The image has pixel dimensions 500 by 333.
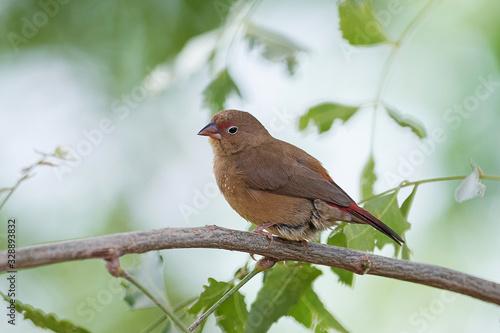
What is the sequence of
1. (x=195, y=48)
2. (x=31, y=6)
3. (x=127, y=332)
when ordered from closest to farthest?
(x=195, y=48)
(x=127, y=332)
(x=31, y=6)

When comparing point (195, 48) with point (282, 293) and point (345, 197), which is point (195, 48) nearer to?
point (345, 197)

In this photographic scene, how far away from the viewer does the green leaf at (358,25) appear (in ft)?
11.5

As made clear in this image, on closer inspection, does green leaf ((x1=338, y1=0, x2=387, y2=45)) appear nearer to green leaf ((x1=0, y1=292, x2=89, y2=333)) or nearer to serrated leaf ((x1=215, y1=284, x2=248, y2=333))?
serrated leaf ((x1=215, y1=284, x2=248, y2=333))

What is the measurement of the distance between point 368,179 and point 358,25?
35.7 inches

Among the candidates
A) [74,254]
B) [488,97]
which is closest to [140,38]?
[488,97]

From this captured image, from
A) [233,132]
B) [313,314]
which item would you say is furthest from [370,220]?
[233,132]

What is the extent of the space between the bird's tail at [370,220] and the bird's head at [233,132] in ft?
3.29

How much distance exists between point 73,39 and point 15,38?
2.04ft

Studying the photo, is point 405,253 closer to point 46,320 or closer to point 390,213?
point 390,213

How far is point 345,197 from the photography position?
331cm

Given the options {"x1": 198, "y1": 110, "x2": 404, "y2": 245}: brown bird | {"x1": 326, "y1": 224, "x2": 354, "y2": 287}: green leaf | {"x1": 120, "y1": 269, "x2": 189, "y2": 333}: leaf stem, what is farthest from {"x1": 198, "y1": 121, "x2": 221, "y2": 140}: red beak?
{"x1": 120, "y1": 269, "x2": 189, "y2": 333}: leaf stem

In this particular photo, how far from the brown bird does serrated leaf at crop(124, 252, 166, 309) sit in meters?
0.96

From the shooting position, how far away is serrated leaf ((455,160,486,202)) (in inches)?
99.3

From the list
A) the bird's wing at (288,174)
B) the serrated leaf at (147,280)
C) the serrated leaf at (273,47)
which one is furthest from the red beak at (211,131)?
the serrated leaf at (147,280)
